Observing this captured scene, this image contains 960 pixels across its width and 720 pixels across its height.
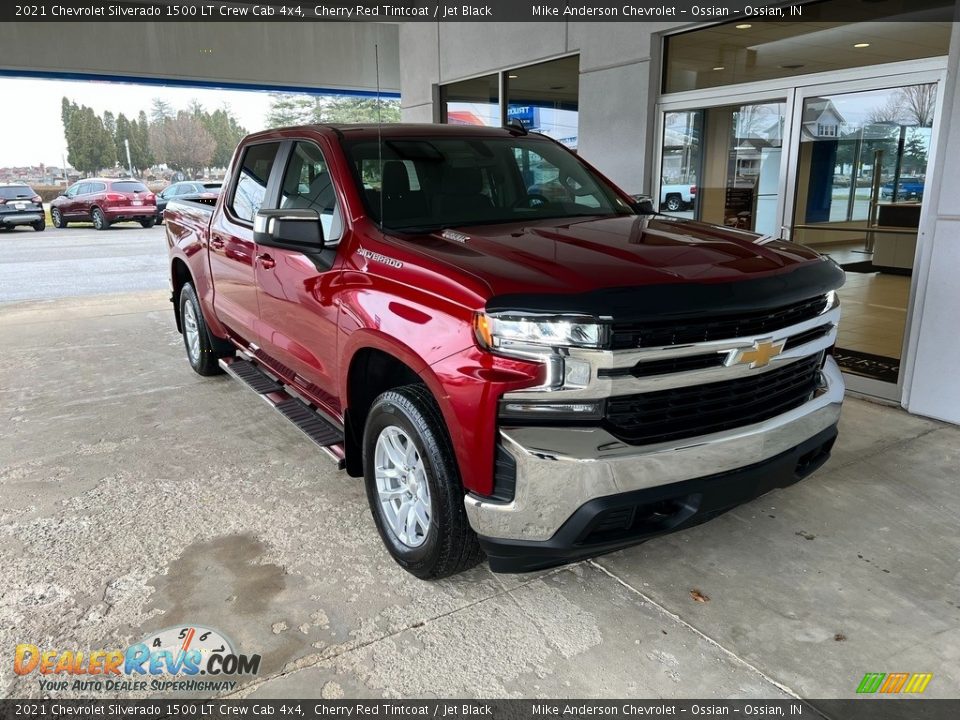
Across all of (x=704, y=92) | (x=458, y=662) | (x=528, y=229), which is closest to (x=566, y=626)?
(x=458, y=662)

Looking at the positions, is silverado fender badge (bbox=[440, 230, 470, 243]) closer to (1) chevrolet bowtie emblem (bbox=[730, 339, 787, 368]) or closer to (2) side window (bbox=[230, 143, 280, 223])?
(1) chevrolet bowtie emblem (bbox=[730, 339, 787, 368])

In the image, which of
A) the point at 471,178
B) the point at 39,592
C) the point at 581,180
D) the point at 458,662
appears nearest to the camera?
the point at 458,662

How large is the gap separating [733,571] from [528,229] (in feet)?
5.48

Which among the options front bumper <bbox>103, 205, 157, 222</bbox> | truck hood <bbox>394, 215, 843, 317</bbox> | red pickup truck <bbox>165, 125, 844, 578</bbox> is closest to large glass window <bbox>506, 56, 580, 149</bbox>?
red pickup truck <bbox>165, 125, 844, 578</bbox>

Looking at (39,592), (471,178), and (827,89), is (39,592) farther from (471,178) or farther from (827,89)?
(827,89)

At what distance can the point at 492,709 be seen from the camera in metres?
2.23

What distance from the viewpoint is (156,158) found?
24.1 meters

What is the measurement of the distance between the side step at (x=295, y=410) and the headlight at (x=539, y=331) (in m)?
1.29

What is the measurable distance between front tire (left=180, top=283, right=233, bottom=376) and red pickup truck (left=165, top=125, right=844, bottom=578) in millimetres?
2027

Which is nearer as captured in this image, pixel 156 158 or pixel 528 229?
pixel 528 229

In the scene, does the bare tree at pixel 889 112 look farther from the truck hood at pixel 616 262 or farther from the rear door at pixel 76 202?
the rear door at pixel 76 202

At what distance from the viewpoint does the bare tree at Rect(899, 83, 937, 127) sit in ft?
15.4

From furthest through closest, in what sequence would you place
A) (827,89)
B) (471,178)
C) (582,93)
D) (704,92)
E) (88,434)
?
1. (582,93)
2. (704,92)
3. (827,89)
4. (88,434)
5. (471,178)

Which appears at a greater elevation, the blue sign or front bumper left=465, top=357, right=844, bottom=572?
the blue sign
